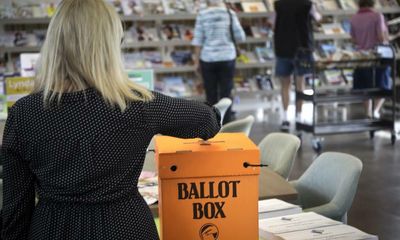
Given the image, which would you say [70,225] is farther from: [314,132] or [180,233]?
[314,132]

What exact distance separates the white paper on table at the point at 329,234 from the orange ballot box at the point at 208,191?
197 mm

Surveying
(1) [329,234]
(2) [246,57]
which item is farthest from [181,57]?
(1) [329,234]

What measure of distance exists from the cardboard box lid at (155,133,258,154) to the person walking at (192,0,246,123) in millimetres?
5311

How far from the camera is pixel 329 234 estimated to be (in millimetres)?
2199

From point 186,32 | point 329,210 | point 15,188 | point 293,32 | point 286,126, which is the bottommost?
point 286,126

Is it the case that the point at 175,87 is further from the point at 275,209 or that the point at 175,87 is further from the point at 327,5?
the point at 275,209

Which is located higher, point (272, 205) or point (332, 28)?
point (272, 205)

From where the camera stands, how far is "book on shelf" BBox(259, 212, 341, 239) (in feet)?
7.36

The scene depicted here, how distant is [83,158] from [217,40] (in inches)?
226

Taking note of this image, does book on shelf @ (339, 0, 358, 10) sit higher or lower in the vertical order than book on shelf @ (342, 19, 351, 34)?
higher

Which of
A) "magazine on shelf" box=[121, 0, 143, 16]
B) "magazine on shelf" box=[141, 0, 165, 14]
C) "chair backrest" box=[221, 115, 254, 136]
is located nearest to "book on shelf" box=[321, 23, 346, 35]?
"magazine on shelf" box=[141, 0, 165, 14]

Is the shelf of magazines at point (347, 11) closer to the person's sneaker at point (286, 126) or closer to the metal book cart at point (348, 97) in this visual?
the metal book cart at point (348, 97)

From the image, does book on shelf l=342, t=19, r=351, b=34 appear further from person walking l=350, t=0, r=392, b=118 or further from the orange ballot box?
the orange ballot box

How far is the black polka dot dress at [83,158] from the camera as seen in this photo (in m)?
1.85
